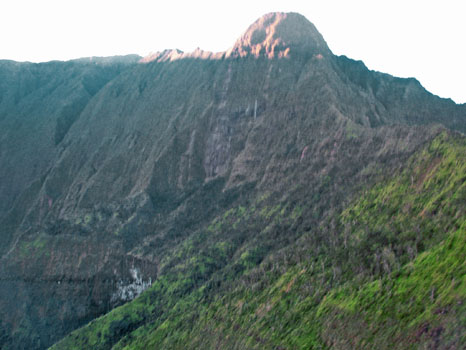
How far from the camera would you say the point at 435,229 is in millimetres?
40312

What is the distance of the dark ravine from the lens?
4481 cm

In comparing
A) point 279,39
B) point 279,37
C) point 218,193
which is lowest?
point 218,193

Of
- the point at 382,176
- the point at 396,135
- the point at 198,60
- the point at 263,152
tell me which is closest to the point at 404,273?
the point at 382,176

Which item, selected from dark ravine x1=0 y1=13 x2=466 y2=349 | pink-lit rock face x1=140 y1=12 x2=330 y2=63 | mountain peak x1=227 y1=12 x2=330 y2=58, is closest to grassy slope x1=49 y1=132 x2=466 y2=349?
dark ravine x1=0 y1=13 x2=466 y2=349

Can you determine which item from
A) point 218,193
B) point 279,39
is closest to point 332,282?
point 218,193

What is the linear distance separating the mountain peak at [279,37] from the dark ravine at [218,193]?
0.96ft

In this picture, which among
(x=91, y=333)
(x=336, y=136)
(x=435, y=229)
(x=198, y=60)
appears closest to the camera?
(x=435, y=229)

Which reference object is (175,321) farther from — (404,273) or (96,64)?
(96,64)

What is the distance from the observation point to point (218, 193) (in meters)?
78.4

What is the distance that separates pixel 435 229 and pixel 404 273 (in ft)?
17.1

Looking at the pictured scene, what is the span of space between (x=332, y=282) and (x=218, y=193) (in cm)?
3763

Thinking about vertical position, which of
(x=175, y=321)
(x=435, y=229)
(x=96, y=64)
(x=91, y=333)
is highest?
(x=96, y=64)

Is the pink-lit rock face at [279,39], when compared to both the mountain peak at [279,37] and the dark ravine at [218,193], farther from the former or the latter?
the dark ravine at [218,193]

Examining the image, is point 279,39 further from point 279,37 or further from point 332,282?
point 332,282
